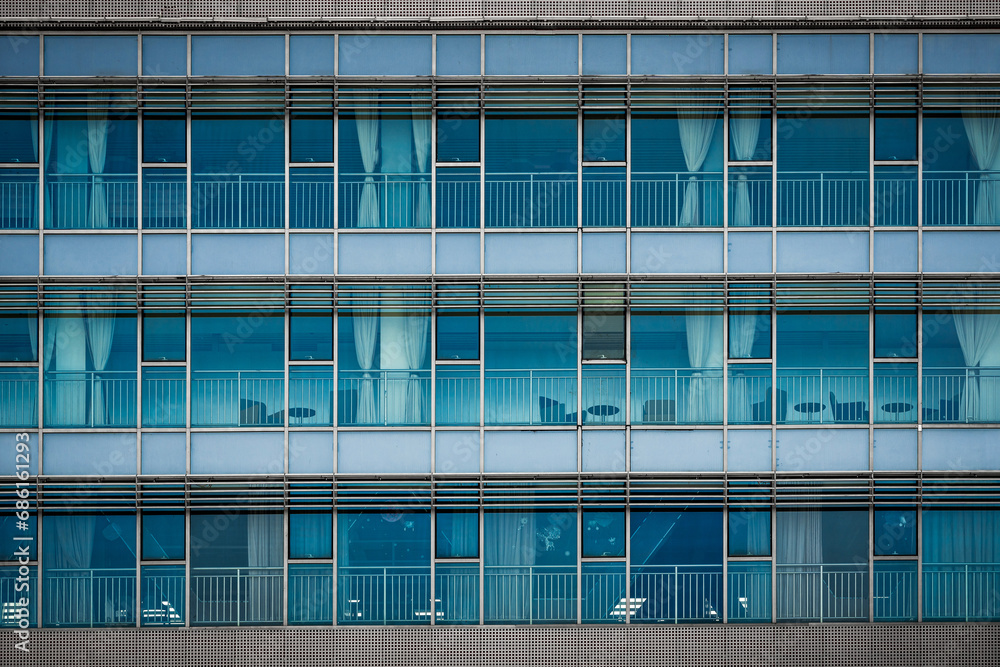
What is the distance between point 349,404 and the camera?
1656cm

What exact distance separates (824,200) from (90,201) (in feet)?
38.8

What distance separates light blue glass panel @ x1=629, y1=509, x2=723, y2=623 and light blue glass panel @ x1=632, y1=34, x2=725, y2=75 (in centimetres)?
713

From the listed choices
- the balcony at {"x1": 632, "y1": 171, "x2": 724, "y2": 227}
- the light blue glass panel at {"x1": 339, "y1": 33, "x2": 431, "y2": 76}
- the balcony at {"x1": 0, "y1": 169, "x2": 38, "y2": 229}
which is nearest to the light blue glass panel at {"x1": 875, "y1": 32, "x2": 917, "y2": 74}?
the balcony at {"x1": 632, "y1": 171, "x2": 724, "y2": 227}

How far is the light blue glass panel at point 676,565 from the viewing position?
54.4 feet

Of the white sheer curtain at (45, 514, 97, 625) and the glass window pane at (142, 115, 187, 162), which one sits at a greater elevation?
the glass window pane at (142, 115, 187, 162)

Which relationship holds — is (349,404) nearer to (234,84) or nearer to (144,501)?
(144,501)

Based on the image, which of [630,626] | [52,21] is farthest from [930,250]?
[52,21]

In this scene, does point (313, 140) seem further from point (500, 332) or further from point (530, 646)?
point (530, 646)

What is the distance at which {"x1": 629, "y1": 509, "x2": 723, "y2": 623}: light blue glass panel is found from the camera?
1659 centimetres

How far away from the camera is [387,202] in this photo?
54.2 ft

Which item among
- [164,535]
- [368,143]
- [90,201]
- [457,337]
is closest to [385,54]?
[368,143]

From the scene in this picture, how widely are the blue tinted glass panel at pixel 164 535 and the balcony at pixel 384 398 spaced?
317 cm

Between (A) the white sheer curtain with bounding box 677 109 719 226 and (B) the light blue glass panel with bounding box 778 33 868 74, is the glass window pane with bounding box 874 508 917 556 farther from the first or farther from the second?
(B) the light blue glass panel with bounding box 778 33 868 74

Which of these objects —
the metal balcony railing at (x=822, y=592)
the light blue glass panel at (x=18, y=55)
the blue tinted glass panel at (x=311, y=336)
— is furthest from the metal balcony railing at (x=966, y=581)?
the light blue glass panel at (x=18, y=55)
